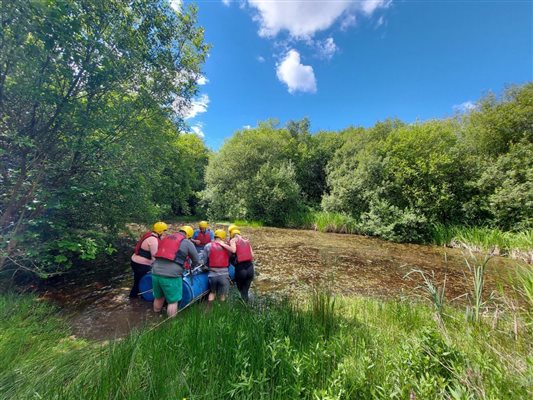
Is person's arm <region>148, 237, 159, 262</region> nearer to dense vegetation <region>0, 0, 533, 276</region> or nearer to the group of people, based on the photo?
the group of people

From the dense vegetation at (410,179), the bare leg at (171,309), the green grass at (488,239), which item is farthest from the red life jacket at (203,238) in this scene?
the dense vegetation at (410,179)

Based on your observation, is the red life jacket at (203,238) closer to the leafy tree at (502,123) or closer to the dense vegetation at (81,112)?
the dense vegetation at (81,112)

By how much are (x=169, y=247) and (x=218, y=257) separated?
124 centimetres

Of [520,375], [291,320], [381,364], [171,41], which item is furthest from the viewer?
[171,41]

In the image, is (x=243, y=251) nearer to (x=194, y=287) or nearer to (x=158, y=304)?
(x=194, y=287)

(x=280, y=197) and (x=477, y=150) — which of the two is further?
(x=280, y=197)

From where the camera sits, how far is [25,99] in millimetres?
4410

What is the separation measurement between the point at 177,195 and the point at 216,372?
19894mm

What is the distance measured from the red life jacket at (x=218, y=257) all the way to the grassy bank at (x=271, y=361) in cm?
168

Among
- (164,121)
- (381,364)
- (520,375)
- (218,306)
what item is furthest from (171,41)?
(520,375)

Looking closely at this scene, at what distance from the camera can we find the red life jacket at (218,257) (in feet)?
17.5

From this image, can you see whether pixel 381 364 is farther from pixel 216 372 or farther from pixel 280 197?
pixel 280 197

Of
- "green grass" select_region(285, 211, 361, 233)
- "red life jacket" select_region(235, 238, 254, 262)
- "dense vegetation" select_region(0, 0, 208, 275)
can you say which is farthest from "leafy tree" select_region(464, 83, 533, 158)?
"dense vegetation" select_region(0, 0, 208, 275)

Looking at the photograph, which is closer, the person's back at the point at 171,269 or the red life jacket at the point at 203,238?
the person's back at the point at 171,269
